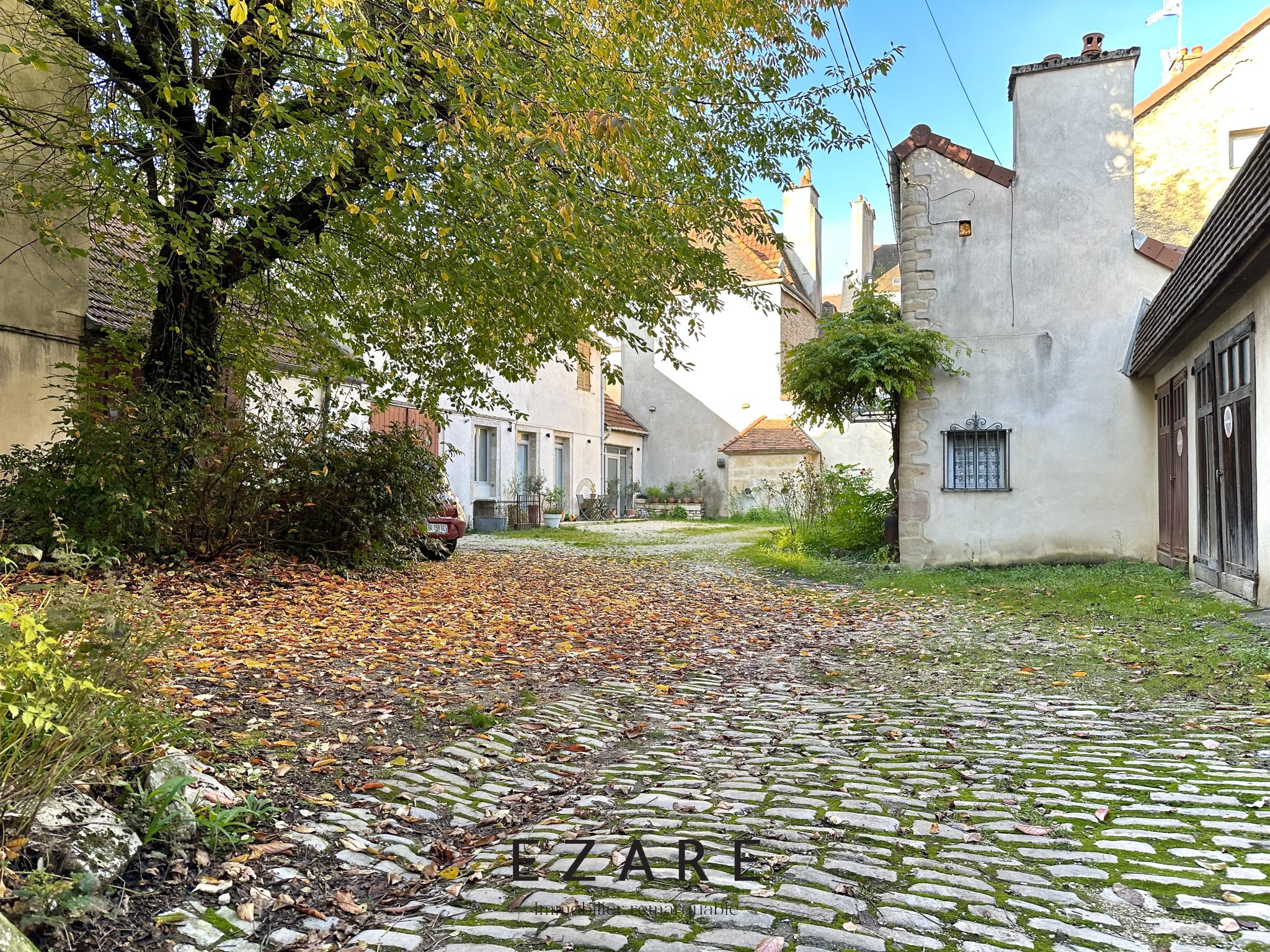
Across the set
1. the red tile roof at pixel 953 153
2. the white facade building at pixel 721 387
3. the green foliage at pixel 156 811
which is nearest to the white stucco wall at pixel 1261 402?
the red tile roof at pixel 953 153

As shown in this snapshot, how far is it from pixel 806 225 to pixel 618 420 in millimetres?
12162

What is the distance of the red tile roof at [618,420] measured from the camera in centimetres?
2852

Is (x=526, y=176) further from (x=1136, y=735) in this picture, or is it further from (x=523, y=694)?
(x=1136, y=735)

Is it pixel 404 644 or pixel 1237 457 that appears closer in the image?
pixel 404 644

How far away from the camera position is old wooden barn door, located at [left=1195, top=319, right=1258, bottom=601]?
729 cm

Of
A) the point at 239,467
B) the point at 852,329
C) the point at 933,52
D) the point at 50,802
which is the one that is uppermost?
the point at 933,52

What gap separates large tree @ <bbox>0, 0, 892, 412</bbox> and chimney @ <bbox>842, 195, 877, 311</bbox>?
28018 millimetres

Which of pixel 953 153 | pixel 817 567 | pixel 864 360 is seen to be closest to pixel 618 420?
pixel 817 567

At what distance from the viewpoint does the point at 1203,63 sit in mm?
17781

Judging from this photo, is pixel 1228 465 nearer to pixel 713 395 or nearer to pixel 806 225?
pixel 713 395

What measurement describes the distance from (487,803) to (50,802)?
1624mm

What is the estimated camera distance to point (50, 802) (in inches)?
97.1

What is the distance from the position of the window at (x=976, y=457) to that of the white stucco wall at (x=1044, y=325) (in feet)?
0.33

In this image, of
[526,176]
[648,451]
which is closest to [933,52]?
[526,176]
